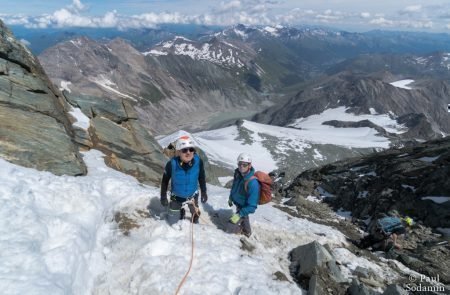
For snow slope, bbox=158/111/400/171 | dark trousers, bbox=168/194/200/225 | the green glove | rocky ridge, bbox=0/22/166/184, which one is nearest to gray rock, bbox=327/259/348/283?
the green glove

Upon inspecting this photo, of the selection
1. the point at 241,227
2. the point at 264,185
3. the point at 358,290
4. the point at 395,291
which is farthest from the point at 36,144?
the point at 395,291

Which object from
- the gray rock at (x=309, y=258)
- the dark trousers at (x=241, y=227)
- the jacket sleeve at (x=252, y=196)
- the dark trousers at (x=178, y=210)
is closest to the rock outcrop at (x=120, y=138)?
the dark trousers at (x=178, y=210)

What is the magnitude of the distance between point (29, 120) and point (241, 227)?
1142cm

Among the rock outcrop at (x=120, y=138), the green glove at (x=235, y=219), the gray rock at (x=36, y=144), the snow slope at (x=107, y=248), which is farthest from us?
the rock outcrop at (x=120, y=138)

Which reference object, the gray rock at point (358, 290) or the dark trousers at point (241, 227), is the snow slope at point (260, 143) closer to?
the dark trousers at point (241, 227)

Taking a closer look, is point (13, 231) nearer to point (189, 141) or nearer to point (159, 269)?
point (159, 269)

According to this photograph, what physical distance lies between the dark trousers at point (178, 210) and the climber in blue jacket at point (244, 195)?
1411 mm

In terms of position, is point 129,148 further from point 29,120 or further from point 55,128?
point 29,120

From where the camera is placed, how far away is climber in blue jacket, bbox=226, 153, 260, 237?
1338 cm

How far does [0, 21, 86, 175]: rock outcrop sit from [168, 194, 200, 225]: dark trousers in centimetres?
525

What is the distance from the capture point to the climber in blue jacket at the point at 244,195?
13383 millimetres

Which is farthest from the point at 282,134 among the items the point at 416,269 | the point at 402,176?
the point at 416,269

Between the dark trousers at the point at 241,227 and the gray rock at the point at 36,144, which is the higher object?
the gray rock at the point at 36,144

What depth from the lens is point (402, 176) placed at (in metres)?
32.2
